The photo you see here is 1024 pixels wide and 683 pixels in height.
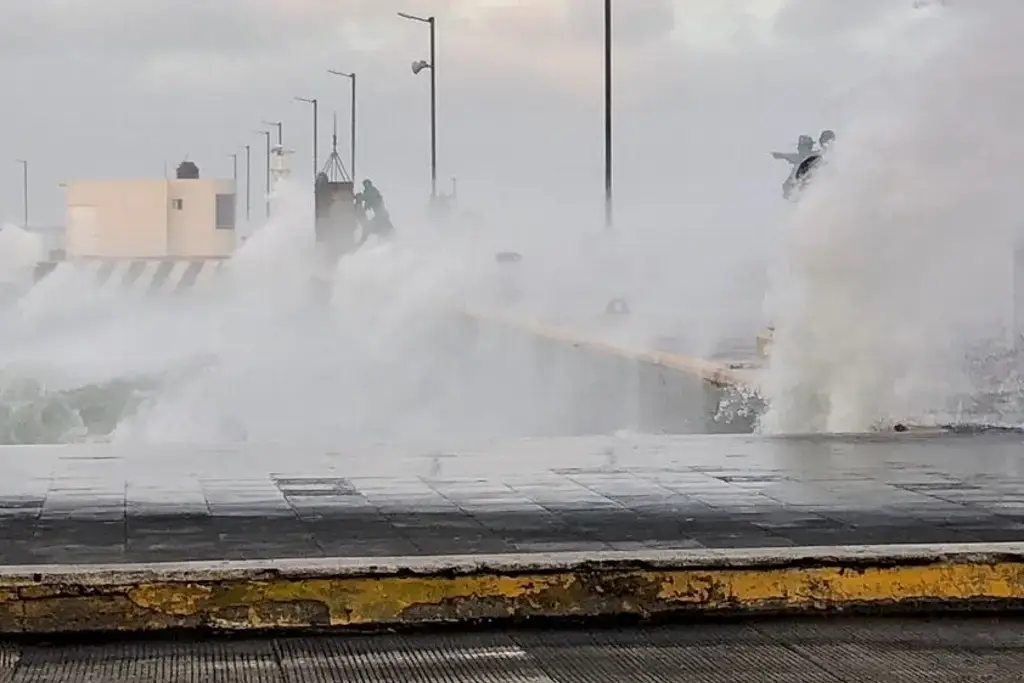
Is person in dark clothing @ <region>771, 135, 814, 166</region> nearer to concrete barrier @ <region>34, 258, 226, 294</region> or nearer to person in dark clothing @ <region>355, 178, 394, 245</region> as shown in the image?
person in dark clothing @ <region>355, 178, 394, 245</region>

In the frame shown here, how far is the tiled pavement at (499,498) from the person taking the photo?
725 cm

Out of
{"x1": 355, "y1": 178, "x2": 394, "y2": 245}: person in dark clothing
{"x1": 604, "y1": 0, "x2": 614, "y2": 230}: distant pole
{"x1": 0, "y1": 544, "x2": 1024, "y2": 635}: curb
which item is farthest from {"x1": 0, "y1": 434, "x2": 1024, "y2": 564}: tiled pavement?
{"x1": 355, "y1": 178, "x2": 394, "y2": 245}: person in dark clothing

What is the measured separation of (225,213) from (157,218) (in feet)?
11.5

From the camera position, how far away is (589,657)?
591 cm

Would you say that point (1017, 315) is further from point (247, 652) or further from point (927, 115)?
point (247, 652)

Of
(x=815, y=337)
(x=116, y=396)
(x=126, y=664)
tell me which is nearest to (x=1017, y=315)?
(x=815, y=337)

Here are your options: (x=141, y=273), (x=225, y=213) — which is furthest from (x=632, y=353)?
(x=225, y=213)

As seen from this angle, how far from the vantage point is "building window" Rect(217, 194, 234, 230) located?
320 feet

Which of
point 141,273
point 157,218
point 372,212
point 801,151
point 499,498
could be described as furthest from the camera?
point 157,218

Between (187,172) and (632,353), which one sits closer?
(632,353)

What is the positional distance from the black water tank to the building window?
4.02 metres

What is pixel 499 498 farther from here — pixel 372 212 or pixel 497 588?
pixel 372 212

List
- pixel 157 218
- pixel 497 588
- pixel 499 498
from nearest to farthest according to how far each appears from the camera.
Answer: pixel 497 588
pixel 499 498
pixel 157 218

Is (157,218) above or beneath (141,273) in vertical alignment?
above
